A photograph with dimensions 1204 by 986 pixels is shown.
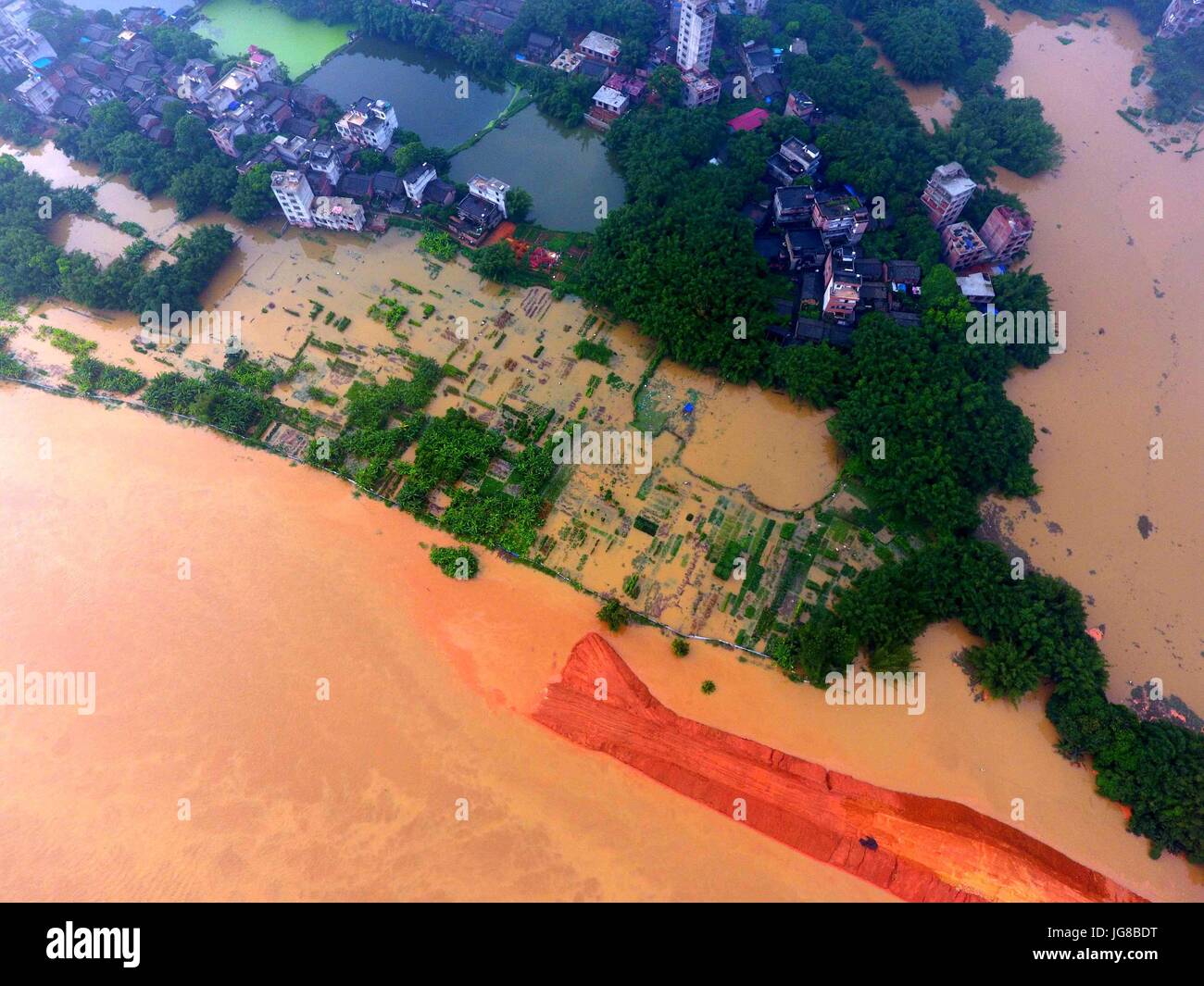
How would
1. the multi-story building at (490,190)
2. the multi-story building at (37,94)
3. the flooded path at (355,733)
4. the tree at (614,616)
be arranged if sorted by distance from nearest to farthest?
the flooded path at (355,733), the tree at (614,616), the multi-story building at (490,190), the multi-story building at (37,94)

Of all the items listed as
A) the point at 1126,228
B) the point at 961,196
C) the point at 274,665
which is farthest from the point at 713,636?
the point at 1126,228

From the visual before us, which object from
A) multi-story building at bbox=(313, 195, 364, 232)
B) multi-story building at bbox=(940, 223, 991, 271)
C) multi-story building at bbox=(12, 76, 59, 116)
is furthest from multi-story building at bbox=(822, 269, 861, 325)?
multi-story building at bbox=(12, 76, 59, 116)

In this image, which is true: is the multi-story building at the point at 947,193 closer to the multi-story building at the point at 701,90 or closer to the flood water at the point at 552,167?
the multi-story building at the point at 701,90

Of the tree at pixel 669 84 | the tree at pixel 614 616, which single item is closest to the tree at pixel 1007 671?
the tree at pixel 614 616

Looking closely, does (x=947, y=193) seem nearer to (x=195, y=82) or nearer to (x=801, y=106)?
(x=801, y=106)

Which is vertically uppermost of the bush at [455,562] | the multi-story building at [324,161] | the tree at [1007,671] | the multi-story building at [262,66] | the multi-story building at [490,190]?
the multi-story building at [262,66]

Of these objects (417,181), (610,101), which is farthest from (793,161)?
(417,181)
